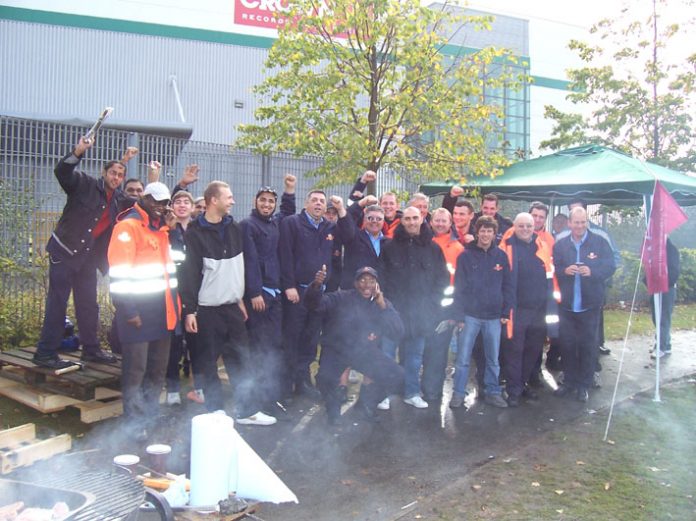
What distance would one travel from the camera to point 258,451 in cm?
482

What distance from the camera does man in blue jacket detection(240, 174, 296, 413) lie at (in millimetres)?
5527

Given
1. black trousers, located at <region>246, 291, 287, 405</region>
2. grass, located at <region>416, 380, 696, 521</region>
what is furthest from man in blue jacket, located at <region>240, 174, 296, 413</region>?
grass, located at <region>416, 380, 696, 521</region>

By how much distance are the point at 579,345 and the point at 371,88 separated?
4917 millimetres

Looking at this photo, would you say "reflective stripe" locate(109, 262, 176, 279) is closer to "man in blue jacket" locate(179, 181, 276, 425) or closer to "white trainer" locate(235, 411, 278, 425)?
"man in blue jacket" locate(179, 181, 276, 425)

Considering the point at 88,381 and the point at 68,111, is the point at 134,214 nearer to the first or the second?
the point at 88,381

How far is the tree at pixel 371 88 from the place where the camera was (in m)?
8.78

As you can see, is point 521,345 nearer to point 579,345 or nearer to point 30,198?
point 579,345

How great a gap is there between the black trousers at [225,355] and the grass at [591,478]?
2.03 metres

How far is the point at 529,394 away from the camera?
654 centimetres

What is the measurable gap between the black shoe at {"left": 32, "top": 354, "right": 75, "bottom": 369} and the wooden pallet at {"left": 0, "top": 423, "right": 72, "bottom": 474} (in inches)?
60.3

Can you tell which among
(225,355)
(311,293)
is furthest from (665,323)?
(225,355)

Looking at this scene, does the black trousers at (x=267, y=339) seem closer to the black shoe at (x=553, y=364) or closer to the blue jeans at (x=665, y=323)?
the black shoe at (x=553, y=364)

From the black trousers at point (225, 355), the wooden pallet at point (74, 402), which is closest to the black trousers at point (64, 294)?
the wooden pallet at point (74, 402)

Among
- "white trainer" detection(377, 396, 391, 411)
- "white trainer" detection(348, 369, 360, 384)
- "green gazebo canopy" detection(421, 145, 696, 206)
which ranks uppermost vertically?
"green gazebo canopy" detection(421, 145, 696, 206)
